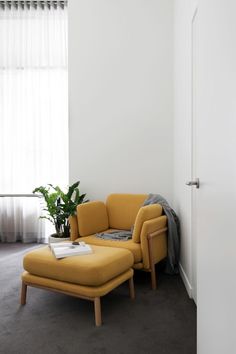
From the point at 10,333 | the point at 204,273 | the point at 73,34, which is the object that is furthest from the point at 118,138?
the point at 204,273

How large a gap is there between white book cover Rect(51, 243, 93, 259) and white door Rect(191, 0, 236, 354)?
1047 millimetres

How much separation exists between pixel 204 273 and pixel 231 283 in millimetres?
411

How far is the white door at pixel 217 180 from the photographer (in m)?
0.96

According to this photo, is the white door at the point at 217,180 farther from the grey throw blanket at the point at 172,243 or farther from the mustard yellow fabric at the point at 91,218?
the mustard yellow fabric at the point at 91,218

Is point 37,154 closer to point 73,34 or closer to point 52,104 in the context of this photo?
point 52,104

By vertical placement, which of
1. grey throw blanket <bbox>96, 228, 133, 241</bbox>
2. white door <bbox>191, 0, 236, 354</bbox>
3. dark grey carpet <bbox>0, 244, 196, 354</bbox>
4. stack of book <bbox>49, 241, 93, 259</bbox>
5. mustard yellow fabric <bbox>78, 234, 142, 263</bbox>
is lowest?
dark grey carpet <bbox>0, 244, 196, 354</bbox>

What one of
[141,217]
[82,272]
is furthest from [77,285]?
[141,217]

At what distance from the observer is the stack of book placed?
89.5 inches

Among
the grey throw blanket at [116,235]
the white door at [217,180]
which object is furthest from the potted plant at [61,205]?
the white door at [217,180]

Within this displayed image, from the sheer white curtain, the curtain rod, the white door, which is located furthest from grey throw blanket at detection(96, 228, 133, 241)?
the curtain rod

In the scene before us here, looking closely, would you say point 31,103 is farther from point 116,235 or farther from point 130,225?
point 116,235

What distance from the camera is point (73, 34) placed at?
3.85 meters

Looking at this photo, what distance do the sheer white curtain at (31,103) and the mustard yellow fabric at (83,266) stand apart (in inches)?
79.9

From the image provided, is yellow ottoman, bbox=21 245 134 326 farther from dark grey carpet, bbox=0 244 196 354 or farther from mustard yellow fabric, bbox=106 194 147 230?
mustard yellow fabric, bbox=106 194 147 230
